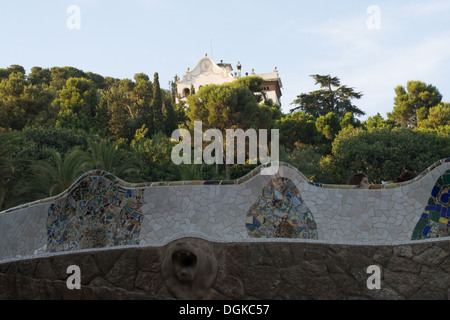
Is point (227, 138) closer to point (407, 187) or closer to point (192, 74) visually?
point (407, 187)

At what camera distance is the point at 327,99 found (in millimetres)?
45219

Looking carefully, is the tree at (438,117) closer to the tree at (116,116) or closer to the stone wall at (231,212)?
the tree at (116,116)


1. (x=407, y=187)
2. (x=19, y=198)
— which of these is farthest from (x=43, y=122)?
(x=407, y=187)

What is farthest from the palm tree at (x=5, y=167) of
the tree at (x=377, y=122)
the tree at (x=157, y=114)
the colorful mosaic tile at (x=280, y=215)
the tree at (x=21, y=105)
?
the tree at (x=377, y=122)

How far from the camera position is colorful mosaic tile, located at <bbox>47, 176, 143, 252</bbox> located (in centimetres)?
729

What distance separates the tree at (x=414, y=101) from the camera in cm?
3809

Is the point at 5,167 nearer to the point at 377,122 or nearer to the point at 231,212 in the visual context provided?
the point at 231,212

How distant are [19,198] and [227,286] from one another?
1370 centimetres

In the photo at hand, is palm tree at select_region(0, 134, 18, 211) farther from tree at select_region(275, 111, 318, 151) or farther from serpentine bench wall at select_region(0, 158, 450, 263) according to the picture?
tree at select_region(275, 111, 318, 151)

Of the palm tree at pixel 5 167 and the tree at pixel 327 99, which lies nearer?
the palm tree at pixel 5 167

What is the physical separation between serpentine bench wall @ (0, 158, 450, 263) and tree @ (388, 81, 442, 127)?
33.3 meters

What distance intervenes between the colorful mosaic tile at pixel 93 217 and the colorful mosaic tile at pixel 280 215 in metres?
1.86

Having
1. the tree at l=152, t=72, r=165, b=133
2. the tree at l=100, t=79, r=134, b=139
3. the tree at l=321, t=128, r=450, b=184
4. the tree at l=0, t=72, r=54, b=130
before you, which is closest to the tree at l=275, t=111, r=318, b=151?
the tree at l=152, t=72, r=165, b=133

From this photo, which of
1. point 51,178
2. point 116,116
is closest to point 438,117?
point 116,116
